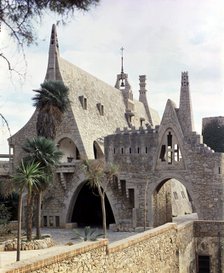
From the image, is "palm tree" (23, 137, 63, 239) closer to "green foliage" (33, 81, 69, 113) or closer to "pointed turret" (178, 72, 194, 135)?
"green foliage" (33, 81, 69, 113)

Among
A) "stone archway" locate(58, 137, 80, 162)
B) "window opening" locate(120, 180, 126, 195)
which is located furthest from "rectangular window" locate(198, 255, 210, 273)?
"stone archway" locate(58, 137, 80, 162)

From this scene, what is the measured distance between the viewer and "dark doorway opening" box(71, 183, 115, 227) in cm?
4166

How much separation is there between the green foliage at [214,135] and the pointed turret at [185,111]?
17449 millimetres

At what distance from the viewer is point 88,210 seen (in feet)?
143

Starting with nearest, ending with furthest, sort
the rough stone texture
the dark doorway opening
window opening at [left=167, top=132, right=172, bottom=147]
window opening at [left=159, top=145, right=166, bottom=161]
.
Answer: the rough stone texture, window opening at [left=167, top=132, right=172, bottom=147], window opening at [left=159, top=145, right=166, bottom=161], the dark doorway opening

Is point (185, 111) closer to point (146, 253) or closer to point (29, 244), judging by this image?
point (29, 244)

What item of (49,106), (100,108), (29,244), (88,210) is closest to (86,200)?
(88,210)

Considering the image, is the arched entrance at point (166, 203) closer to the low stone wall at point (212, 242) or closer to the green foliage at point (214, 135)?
the green foliage at point (214, 135)

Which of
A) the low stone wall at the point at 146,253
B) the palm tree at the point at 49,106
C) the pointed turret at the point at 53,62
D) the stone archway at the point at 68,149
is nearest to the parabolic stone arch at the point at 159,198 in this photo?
the low stone wall at the point at 146,253

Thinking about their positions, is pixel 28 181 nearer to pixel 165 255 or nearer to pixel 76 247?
pixel 165 255

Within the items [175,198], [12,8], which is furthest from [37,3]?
[175,198]

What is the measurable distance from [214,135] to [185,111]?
19153 millimetres

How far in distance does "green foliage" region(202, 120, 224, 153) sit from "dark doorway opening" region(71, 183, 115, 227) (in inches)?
635

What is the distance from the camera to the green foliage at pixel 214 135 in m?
52.5
